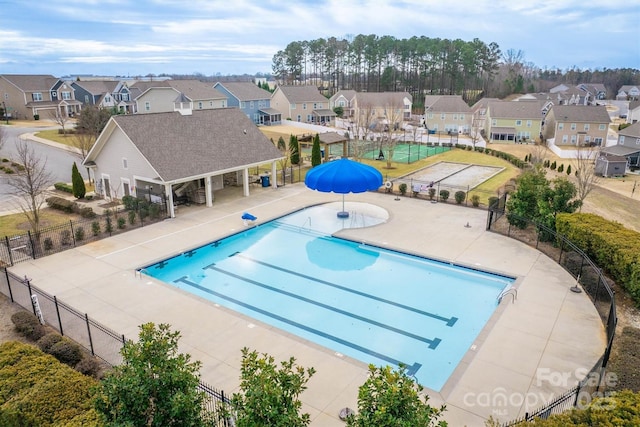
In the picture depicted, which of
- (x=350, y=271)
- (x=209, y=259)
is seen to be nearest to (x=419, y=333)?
(x=350, y=271)

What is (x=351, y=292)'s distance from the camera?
17328 mm

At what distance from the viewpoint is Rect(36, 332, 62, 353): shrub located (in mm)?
12031

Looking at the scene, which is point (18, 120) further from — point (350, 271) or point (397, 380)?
point (397, 380)

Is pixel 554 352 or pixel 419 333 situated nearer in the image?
pixel 554 352

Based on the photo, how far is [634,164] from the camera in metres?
49.8

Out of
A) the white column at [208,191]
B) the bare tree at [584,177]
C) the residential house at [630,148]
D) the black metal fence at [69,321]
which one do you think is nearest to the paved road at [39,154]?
the white column at [208,191]

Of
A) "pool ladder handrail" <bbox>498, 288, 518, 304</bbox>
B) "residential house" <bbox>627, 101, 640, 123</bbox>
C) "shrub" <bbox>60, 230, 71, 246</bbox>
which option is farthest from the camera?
"residential house" <bbox>627, 101, 640, 123</bbox>

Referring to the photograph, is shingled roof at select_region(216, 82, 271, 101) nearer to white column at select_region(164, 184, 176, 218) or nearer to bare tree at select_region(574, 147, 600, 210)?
bare tree at select_region(574, 147, 600, 210)

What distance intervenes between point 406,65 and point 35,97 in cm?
7985

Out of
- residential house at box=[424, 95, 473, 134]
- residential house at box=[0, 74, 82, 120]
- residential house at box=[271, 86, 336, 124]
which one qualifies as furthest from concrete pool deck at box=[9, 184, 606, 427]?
residential house at box=[0, 74, 82, 120]

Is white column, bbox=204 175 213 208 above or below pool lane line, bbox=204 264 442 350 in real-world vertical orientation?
above

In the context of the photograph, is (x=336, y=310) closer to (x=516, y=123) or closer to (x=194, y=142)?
(x=194, y=142)

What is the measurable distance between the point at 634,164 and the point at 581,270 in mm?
42607

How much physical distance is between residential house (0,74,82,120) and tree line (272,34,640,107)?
189 ft
